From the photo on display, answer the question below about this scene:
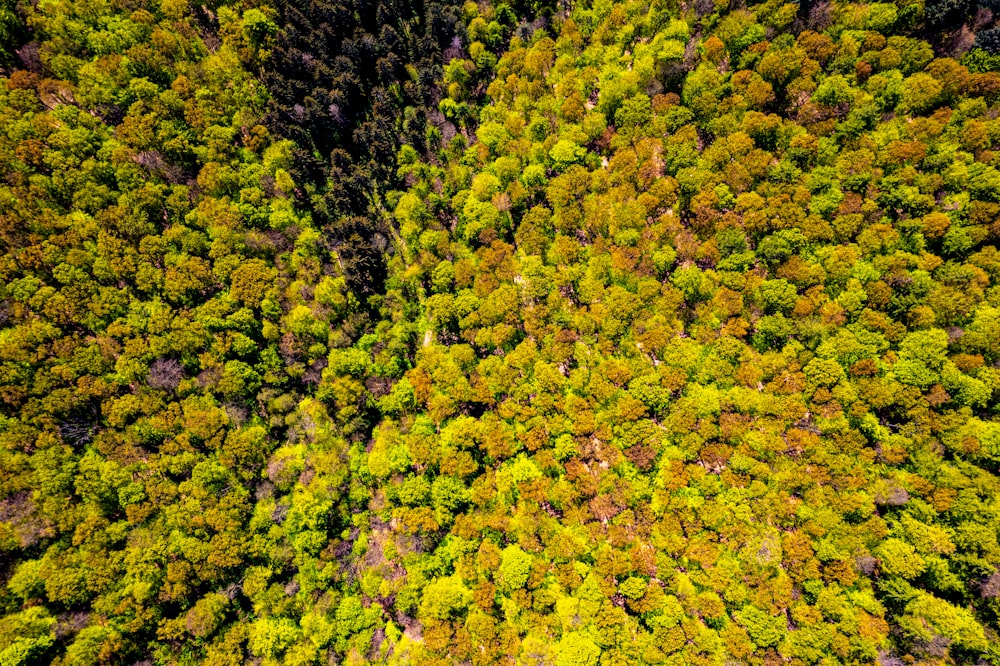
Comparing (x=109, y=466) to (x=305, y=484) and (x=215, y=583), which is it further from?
(x=305, y=484)

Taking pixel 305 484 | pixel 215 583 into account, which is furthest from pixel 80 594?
pixel 305 484

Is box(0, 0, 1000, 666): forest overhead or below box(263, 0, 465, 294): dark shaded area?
below

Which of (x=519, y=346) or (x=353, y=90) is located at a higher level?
(x=353, y=90)

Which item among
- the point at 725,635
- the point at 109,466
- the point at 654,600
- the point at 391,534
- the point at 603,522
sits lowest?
the point at 725,635

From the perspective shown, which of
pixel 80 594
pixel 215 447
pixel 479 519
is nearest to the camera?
pixel 80 594

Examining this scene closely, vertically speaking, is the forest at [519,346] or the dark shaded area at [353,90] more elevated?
the dark shaded area at [353,90]

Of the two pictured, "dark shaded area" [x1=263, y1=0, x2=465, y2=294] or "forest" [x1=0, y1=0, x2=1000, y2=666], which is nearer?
"forest" [x1=0, y1=0, x2=1000, y2=666]

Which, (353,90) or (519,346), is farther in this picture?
(353,90)

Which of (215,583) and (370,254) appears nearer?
(215,583)
